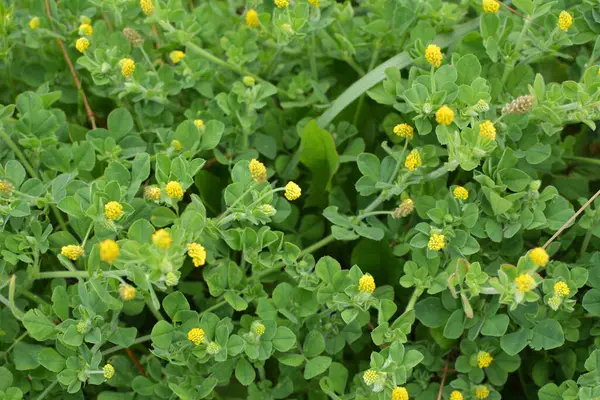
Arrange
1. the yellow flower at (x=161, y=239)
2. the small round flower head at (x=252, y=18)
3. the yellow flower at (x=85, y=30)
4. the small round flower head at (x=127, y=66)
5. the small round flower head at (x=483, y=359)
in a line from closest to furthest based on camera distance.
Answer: the yellow flower at (x=161, y=239), the small round flower head at (x=483, y=359), the small round flower head at (x=127, y=66), the yellow flower at (x=85, y=30), the small round flower head at (x=252, y=18)

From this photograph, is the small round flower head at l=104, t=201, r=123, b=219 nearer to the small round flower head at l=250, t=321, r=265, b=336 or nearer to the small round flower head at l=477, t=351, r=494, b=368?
the small round flower head at l=250, t=321, r=265, b=336

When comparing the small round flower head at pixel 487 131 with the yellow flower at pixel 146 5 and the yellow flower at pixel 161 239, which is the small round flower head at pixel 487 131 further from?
the yellow flower at pixel 146 5

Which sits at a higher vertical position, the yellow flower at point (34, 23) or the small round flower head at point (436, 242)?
the yellow flower at point (34, 23)

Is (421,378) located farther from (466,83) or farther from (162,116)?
(162,116)

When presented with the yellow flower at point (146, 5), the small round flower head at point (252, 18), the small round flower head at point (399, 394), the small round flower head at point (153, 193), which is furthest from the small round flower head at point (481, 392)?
the yellow flower at point (146, 5)

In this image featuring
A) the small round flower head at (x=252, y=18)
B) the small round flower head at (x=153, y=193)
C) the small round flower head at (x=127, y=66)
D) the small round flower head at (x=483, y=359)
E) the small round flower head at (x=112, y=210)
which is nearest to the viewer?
the small round flower head at (x=112, y=210)

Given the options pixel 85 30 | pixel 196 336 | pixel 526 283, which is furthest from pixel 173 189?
pixel 526 283

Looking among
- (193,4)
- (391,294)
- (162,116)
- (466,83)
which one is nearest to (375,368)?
(391,294)
